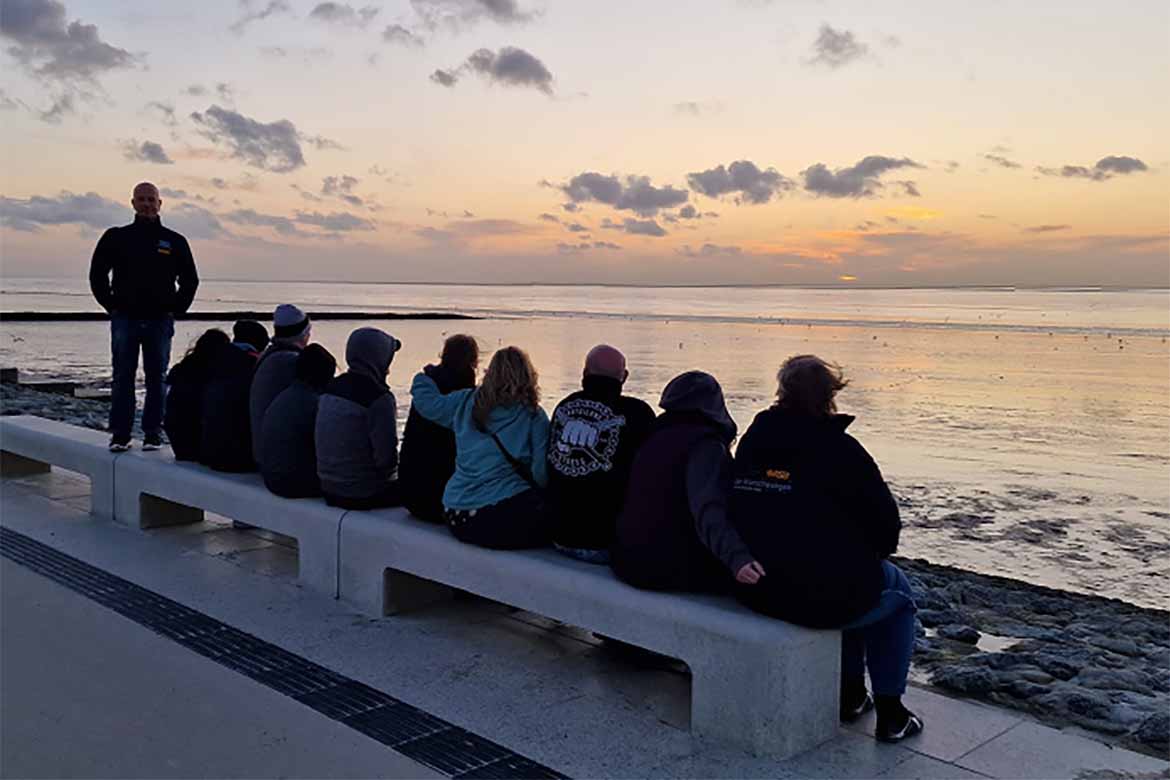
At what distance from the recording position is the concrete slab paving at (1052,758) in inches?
149

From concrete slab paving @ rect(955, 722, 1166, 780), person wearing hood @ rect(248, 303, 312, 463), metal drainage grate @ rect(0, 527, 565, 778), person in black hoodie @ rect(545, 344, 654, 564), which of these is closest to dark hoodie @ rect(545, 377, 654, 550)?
person in black hoodie @ rect(545, 344, 654, 564)

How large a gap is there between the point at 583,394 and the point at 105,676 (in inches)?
93.7

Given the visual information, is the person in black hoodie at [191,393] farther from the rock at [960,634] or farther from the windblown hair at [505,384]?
the rock at [960,634]

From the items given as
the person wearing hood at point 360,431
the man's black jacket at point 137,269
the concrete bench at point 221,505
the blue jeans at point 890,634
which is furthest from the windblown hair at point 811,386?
the man's black jacket at point 137,269

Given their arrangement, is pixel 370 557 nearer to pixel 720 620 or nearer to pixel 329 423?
pixel 329 423

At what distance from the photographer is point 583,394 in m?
4.75

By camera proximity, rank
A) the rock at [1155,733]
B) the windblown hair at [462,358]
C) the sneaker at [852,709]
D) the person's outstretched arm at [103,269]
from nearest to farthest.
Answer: the rock at [1155,733] → the sneaker at [852,709] → the windblown hair at [462,358] → the person's outstretched arm at [103,269]

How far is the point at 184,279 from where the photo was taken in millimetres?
7789

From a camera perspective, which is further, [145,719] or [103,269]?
[103,269]

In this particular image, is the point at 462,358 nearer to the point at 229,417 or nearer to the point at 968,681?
the point at 229,417

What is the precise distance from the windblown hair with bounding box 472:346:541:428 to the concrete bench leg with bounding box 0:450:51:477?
607 centimetres

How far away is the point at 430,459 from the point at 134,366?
353 cm

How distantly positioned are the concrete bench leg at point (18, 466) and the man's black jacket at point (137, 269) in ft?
8.37

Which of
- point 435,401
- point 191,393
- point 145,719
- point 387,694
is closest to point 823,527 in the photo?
point 387,694
